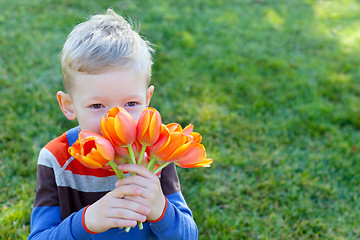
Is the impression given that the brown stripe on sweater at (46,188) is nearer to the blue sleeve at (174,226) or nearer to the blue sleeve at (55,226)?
the blue sleeve at (55,226)

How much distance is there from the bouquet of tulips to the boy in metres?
0.10

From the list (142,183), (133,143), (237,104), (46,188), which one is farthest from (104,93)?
(237,104)

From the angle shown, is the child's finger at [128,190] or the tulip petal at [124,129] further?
the child's finger at [128,190]

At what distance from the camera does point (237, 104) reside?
4074 millimetres

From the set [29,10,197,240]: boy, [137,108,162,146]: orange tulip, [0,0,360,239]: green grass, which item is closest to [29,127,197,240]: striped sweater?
[29,10,197,240]: boy

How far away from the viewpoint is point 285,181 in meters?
3.14

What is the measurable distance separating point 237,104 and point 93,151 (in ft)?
9.85

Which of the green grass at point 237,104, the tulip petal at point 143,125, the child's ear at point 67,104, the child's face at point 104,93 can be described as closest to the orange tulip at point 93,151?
the tulip petal at point 143,125

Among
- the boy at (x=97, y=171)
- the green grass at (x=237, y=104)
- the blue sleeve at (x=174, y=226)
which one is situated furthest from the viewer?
the green grass at (x=237, y=104)

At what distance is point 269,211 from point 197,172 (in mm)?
656

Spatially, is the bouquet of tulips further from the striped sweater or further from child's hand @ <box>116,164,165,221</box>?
the striped sweater

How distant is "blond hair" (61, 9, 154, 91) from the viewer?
65.4 inches

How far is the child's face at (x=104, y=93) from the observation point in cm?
164

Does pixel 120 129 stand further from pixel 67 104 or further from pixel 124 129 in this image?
pixel 67 104
